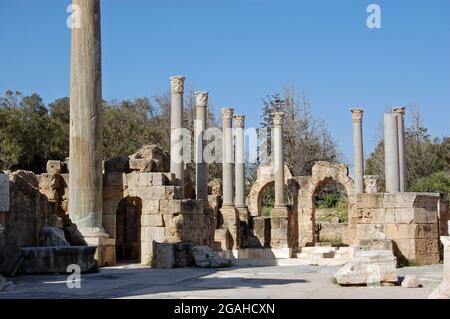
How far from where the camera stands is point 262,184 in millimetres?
38562

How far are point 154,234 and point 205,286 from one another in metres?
8.75

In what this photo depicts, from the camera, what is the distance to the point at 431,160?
51969 mm

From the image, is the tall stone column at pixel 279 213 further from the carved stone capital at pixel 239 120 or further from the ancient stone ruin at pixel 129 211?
the ancient stone ruin at pixel 129 211

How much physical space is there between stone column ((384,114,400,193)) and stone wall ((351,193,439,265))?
4630mm

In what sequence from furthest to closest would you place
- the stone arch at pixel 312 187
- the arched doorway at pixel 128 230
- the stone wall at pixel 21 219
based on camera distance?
the stone arch at pixel 312 187
the arched doorway at pixel 128 230
the stone wall at pixel 21 219

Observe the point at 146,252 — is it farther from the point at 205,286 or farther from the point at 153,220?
the point at 205,286

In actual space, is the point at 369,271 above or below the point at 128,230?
below

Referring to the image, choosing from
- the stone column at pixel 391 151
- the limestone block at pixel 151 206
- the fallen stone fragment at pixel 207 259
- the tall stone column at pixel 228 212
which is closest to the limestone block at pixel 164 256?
the fallen stone fragment at pixel 207 259

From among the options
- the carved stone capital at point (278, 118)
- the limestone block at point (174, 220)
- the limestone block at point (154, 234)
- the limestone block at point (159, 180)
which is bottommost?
the limestone block at point (154, 234)

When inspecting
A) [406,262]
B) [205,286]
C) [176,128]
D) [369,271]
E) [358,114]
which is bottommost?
[406,262]

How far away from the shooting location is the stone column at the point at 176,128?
24.8 meters

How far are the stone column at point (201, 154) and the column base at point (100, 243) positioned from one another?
10.2m

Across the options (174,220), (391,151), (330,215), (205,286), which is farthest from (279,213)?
(205,286)
